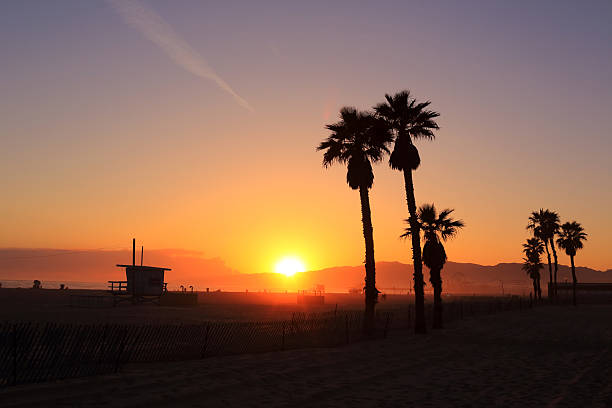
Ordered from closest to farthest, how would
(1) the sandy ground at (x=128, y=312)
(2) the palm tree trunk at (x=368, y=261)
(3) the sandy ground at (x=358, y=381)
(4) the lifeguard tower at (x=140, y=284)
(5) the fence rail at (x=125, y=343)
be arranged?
(3) the sandy ground at (x=358, y=381)
(5) the fence rail at (x=125, y=343)
(2) the palm tree trunk at (x=368, y=261)
(1) the sandy ground at (x=128, y=312)
(4) the lifeguard tower at (x=140, y=284)

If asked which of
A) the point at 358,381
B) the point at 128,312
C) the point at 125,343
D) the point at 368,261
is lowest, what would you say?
the point at 358,381

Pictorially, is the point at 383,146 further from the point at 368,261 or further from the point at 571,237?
the point at 571,237

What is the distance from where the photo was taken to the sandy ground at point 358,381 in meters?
14.2

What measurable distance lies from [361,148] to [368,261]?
7943mm

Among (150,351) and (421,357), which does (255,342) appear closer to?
(150,351)

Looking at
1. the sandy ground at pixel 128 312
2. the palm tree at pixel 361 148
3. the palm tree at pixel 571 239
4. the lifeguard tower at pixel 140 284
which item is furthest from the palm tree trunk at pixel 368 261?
the palm tree at pixel 571 239

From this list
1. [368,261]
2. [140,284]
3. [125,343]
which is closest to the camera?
[125,343]

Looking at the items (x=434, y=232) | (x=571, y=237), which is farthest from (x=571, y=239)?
(x=434, y=232)

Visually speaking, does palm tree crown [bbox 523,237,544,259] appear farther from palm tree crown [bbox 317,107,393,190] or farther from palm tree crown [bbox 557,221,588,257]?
palm tree crown [bbox 317,107,393,190]

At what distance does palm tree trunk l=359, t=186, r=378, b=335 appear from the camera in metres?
32.6

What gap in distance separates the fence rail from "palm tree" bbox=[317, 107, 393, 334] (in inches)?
322

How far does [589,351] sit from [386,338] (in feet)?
36.3

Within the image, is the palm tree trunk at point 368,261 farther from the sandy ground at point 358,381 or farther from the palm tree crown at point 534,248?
the palm tree crown at point 534,248

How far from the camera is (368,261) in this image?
34.6 m
